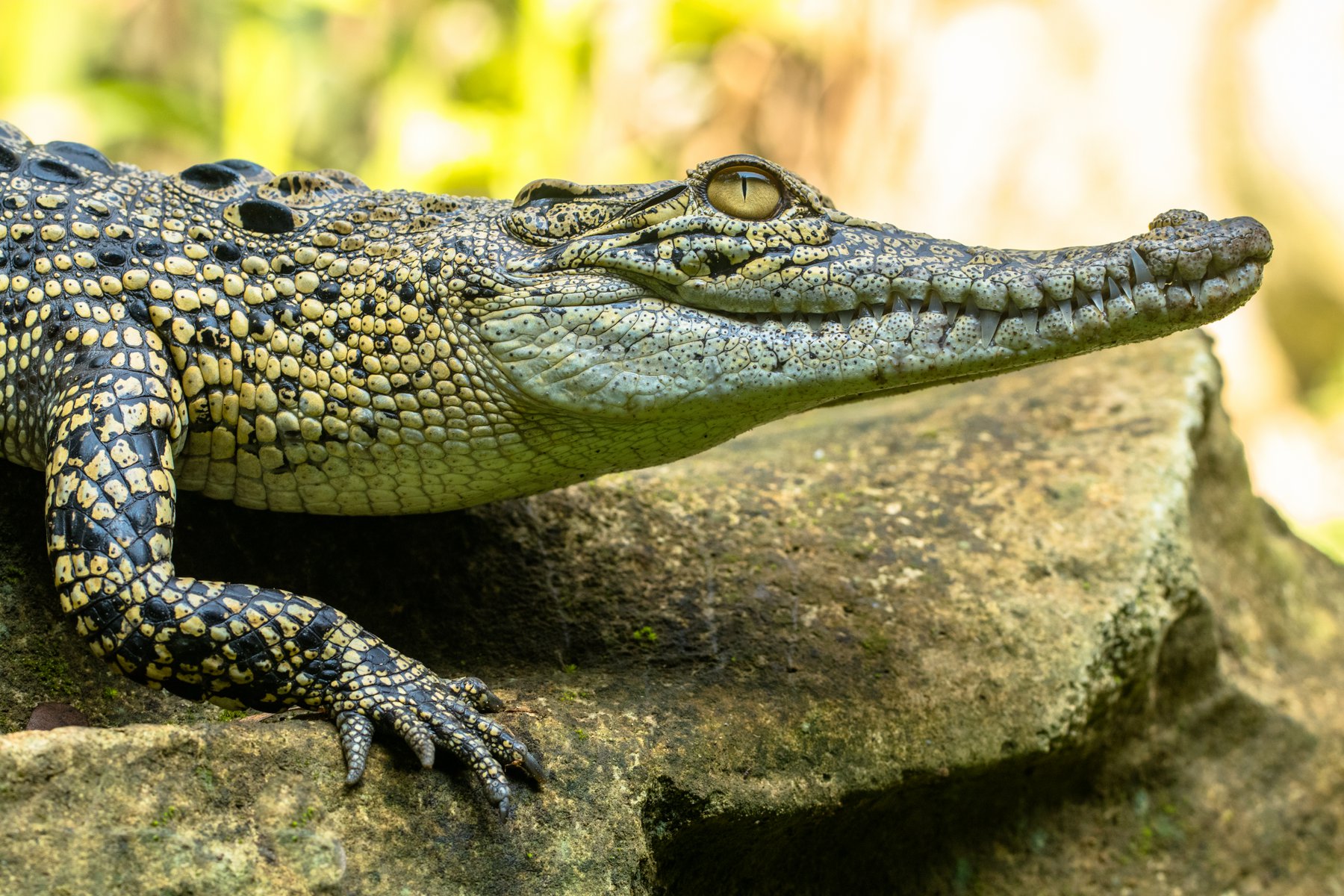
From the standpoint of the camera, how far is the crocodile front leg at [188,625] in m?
2.48

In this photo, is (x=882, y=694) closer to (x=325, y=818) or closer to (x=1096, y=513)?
(x=1096, y=513)

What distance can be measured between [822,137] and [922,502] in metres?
8.51

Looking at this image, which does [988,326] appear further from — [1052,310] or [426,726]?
[426,726]

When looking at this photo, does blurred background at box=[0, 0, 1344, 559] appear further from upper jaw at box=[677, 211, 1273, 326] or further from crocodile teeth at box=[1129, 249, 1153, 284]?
crocodile teeth at box=[1129, 249, 1153, 284]

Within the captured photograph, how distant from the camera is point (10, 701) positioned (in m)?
2.70

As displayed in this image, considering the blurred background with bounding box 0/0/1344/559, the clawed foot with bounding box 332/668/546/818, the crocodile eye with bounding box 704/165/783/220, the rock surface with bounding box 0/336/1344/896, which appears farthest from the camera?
the blurred background with bounding box 0/0/1344/559

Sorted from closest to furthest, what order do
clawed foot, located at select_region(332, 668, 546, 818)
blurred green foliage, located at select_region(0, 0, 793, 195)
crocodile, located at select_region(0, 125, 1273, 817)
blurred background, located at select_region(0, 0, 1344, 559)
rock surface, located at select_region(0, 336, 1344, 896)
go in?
rock surface, located at select_region(0, 336, 1344, 896)
clawed foot, located at select_region(332, 668, 546, 818)
crocodile, located at select_region(0, 125, 1273, 817)
blurred green foliage, located at select_region(0, 0, 793, 195)
blurred background, located at select_region(0, 0, 1344, 559)

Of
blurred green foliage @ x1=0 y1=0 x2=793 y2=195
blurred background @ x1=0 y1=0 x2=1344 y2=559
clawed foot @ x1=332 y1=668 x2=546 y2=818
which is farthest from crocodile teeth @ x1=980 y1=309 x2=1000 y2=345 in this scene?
blurred green foliage @ x1=0 y1=0 x2=793 y2=195

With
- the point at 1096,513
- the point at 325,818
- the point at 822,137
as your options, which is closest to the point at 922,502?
the point at 1096,513

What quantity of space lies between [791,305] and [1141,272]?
2.84 feet

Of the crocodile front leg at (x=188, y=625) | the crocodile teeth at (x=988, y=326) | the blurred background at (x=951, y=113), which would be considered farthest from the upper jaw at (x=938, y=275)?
the blurred background at (x=951, y=113)

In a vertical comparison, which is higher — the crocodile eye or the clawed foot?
the crocodile eye

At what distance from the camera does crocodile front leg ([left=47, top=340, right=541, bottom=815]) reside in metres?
2.48

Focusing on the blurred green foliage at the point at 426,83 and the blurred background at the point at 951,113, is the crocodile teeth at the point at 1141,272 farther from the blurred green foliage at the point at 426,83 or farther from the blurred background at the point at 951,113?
the blurred green foliage at the point at 426,83
